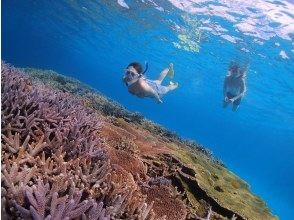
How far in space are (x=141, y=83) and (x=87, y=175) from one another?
206 inches

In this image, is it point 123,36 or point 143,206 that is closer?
point 143,206

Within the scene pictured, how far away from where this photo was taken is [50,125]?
497 cm

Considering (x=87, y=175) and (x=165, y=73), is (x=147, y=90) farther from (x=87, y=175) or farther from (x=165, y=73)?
(x=87, y=175)

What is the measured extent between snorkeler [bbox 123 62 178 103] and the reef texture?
237 centimetres

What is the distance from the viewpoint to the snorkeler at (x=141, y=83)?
8.62 m

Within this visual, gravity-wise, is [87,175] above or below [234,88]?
below

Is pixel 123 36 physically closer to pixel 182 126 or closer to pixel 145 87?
pixel 145 87

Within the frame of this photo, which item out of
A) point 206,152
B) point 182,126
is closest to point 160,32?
point 206,152

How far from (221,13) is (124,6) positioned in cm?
1043

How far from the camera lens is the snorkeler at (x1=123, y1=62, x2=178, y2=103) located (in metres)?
8.62

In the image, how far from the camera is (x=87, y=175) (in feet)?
13.2

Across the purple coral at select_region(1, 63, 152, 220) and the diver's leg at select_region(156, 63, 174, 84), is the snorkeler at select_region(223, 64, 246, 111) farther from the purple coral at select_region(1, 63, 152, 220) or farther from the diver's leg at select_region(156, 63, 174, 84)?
the purple coral at select_region(1, 63, 152, 220)

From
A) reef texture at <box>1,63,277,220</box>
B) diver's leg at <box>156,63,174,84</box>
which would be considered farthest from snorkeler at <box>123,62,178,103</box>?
reef texture at <box>1,63,277,220</box>

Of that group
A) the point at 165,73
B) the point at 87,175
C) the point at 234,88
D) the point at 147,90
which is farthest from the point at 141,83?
the point at 234,88
